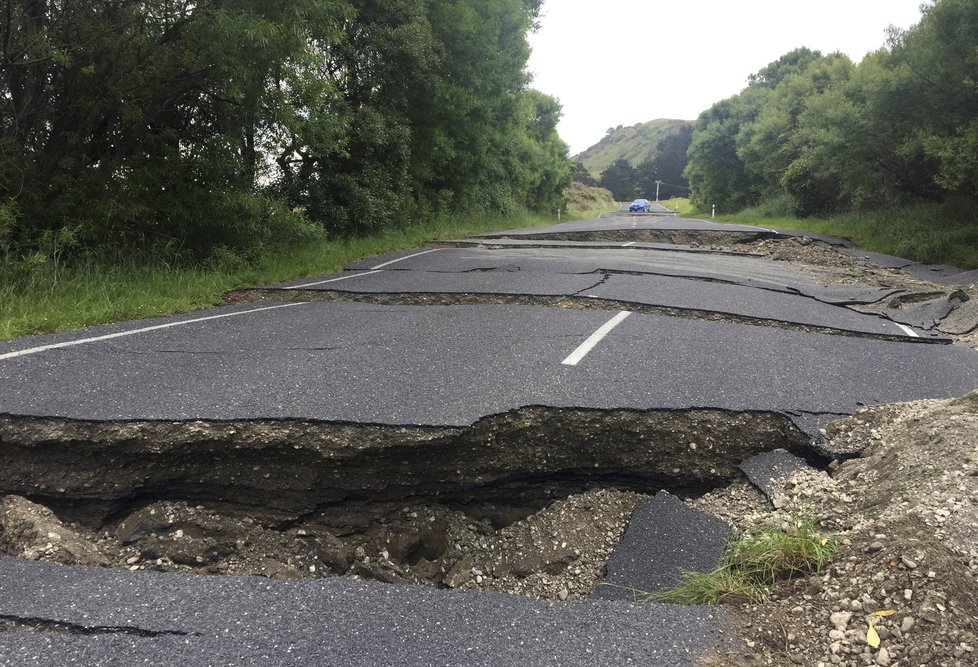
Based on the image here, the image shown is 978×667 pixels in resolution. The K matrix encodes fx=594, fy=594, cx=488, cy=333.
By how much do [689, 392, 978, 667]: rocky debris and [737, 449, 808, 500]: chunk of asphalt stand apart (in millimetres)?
57

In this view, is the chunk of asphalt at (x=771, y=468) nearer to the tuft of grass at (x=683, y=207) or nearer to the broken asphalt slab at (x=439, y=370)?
the broken asphalt slab at (x=439, y=370)

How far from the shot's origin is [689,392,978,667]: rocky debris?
2.02 metres

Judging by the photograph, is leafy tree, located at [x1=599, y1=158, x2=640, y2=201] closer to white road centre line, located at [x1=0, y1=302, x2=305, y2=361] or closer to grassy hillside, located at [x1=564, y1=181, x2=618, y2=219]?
grassy hillside, located at [x1=564, y1=181, x2=618, y2=219]

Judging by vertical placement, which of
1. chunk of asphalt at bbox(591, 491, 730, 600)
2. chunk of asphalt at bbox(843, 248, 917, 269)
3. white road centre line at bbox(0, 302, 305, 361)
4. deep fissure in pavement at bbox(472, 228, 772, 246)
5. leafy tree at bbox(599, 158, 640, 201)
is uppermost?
leafy tree at bbox(599, 158, 640, 201)

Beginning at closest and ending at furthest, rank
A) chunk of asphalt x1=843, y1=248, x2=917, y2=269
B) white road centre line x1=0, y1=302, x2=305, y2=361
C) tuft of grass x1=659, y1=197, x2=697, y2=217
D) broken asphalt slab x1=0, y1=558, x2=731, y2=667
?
1. broken asphalt slab x1=0, y1=558, x2=731, y2=667
2. white road centre line x1=0, y1=302, x2=305, y2=361
3. chunk of asphalt x1=843, y1=248, x2=917, y2=269
4. tuft of grass x1=659, y1=197, x2=697, y2=217

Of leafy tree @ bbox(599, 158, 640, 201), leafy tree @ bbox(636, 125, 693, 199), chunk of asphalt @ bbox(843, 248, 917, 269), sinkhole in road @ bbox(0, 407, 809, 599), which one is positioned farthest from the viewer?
leafy tree @ bbox(599, 158, 640, 201)

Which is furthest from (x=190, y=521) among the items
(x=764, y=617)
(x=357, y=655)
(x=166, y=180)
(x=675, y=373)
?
(x=166, y=180)

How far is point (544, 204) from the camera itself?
41531 millimetres

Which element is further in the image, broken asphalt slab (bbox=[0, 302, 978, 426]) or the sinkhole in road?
broken asphalt slab (bbox=[0, 302, 978, 426])

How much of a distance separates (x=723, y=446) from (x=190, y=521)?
10.7 feet

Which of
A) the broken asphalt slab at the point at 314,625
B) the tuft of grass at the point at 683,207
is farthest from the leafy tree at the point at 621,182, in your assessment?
the broken asphalt slab at the point at 314,625

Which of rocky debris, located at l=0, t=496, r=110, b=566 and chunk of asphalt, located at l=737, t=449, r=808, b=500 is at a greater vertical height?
rocky debris, located at l=0, t=496, r=110, b=566

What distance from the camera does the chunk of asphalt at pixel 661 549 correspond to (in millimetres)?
2783

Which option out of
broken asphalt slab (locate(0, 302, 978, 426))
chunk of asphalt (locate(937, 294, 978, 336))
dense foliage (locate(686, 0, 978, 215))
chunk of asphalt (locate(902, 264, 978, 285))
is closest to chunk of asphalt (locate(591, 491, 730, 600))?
broken asphalt slab (locate(0, 302, 978, 426))
